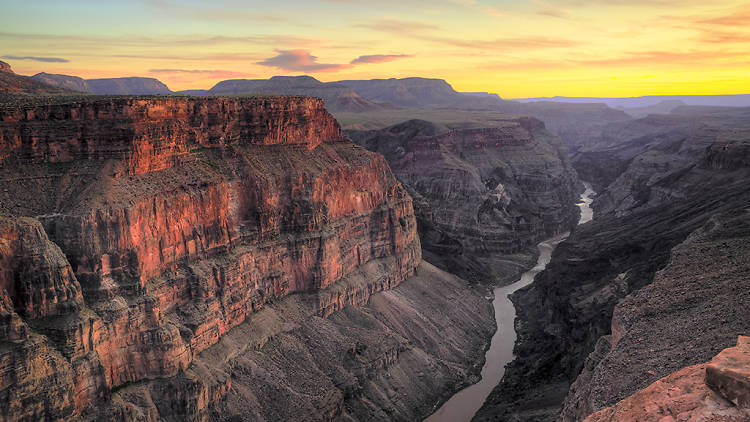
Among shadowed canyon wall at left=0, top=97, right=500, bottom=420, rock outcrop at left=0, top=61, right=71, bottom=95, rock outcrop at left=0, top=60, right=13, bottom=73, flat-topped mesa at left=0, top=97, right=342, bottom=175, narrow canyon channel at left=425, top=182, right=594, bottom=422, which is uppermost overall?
rock outcrop at left=0, top=60, right=13, bottom=73

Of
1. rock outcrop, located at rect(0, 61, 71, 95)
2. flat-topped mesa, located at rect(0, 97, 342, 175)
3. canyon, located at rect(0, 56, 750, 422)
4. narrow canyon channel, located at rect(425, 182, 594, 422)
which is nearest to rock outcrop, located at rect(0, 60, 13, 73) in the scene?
rock outcrop, located at rect(0, 61, 71, 95)

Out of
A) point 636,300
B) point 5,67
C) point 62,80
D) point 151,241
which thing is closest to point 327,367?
point 151,241

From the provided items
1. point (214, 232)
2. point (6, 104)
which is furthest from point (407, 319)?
point (6, 104)

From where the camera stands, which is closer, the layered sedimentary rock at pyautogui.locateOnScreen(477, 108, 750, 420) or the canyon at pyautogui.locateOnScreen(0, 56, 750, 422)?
the layered sedimentary rock at pyautogui.locateOnScreen(477, 108, 750, 420)

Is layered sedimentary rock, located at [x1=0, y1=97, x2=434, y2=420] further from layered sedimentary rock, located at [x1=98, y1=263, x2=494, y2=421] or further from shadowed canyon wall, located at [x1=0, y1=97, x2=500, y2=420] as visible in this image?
layered sedimentary rock, located at [x1=98, y1=263, x2=494, y2=421]

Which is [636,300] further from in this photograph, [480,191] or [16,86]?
[480,191]

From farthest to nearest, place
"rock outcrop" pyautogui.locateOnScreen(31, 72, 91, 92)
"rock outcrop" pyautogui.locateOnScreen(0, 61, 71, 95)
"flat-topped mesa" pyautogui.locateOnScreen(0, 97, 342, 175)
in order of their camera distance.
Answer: "rock outcrop" pyautogui.locateOnScreen(31, 72, 91, 92)
"rock outcrop" pyautogui.locateOnScreen(0, 61, 71, 95)
"flat-topped mesa" pyautogui.locateOnScreen(0, 97, 342, 175)

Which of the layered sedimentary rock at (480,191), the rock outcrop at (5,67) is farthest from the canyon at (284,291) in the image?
the layered sedimentary rock at (480,191)

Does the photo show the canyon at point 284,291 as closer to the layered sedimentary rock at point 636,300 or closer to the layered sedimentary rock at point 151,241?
the layered sedimentary rock at point 151,241
